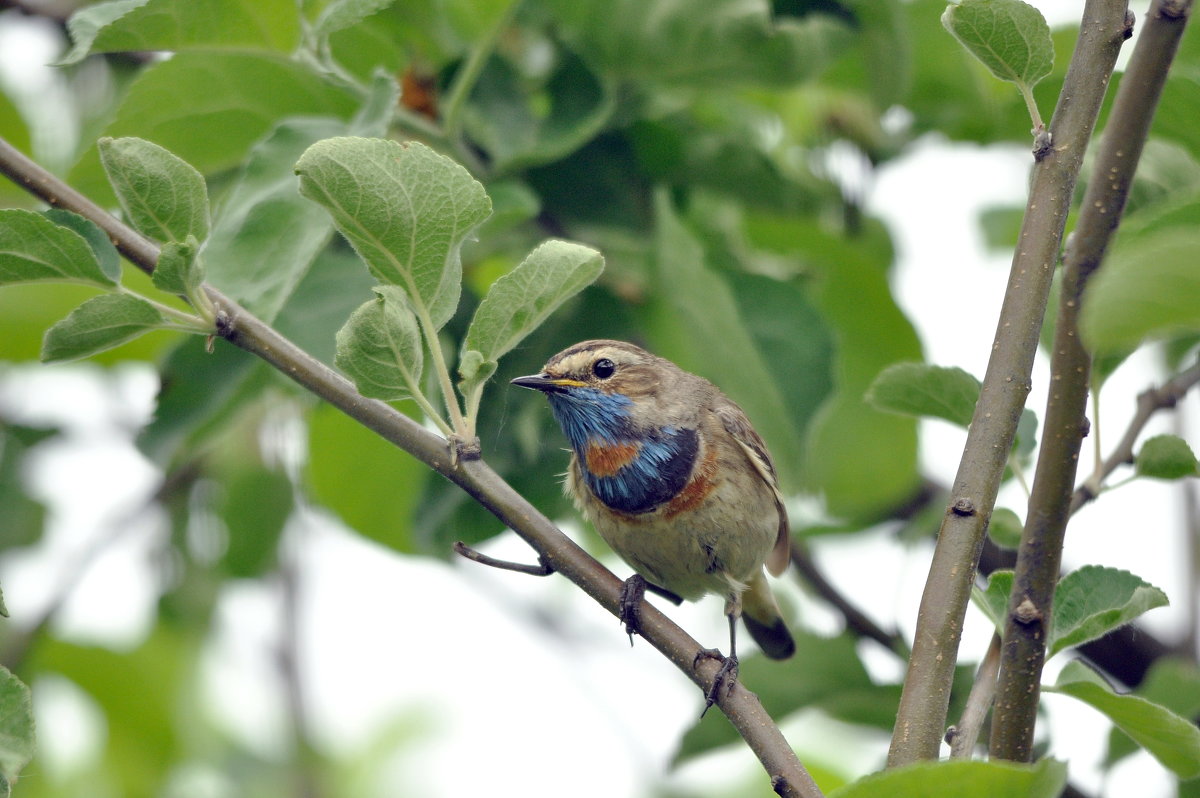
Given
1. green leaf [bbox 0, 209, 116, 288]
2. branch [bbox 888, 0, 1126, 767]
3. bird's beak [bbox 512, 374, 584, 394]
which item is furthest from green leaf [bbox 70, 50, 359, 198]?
branch [bbox 888, 0, 1126, 767]

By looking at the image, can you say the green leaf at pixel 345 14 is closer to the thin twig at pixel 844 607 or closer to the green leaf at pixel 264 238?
the green leaf at pixel 264 238

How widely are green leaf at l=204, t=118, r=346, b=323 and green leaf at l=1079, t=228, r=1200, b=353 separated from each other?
1.72 meters

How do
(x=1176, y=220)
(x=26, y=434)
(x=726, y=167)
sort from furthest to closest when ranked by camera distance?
1. (x=26, y=434)
2. (x=726, y=167)
3. (x=1176, y=220)

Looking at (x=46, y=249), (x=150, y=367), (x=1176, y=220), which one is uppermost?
(x=150, y=367)

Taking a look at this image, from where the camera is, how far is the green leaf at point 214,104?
3250mm

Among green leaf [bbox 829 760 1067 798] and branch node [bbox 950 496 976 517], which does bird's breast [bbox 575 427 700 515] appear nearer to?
branch node [bbox 950 496 976 517]

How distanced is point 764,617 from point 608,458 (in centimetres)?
131

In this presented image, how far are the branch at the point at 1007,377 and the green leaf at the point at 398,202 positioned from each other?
35.9 inches

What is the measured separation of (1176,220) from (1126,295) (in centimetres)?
116

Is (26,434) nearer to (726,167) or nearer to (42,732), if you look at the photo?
(42,732)

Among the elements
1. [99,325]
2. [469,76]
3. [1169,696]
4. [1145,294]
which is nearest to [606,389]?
[469,76]

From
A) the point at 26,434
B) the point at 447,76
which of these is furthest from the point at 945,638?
the point at 26,434

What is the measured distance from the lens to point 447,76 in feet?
12.3

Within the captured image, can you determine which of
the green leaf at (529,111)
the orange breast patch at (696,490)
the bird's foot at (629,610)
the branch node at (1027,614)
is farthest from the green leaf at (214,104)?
the branch node at (1027,614)
